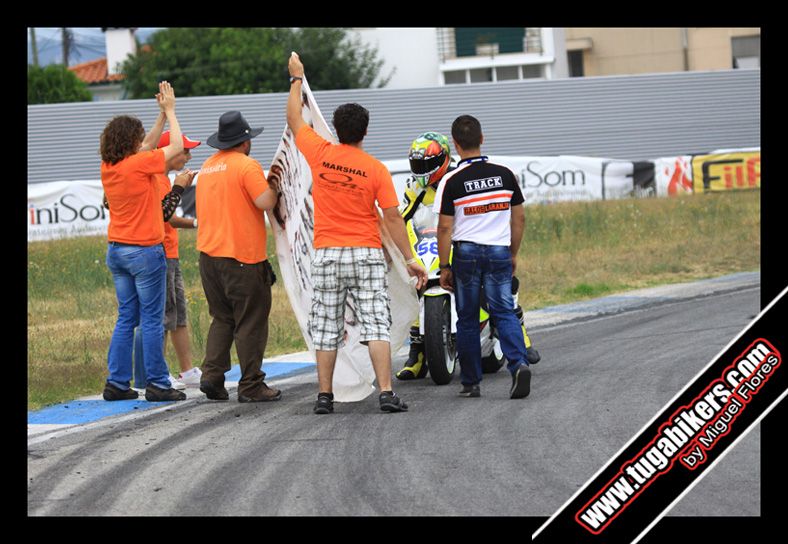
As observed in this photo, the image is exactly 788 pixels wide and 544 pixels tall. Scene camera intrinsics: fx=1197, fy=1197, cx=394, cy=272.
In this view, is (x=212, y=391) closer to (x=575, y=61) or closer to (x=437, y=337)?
(x=437, y=337)

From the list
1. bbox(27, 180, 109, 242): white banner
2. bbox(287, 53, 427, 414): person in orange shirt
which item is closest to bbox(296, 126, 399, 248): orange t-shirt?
bbox(287, 53, 427, 414): person in orange shirt

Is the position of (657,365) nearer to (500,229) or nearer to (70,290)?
(500,229)

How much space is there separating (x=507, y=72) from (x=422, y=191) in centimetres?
4483

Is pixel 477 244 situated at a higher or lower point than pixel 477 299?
higher

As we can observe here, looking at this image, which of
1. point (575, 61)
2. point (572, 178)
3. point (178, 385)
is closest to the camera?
point (178, 385)

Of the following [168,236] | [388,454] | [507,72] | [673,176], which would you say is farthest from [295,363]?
[507,72]

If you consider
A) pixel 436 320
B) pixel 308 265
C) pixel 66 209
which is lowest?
pixel 436 320

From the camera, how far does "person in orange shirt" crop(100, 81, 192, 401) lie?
8172 mm

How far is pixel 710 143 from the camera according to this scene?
114 feet

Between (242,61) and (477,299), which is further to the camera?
(242,61)

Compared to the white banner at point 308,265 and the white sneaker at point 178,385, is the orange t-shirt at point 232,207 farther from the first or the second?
the white sneaker at point 178,385

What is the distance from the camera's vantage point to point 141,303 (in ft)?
27.7

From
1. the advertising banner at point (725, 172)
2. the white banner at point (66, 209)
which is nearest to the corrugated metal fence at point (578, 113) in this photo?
the advertising banner at point (725, 172)

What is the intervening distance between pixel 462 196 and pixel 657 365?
88.2 inches
